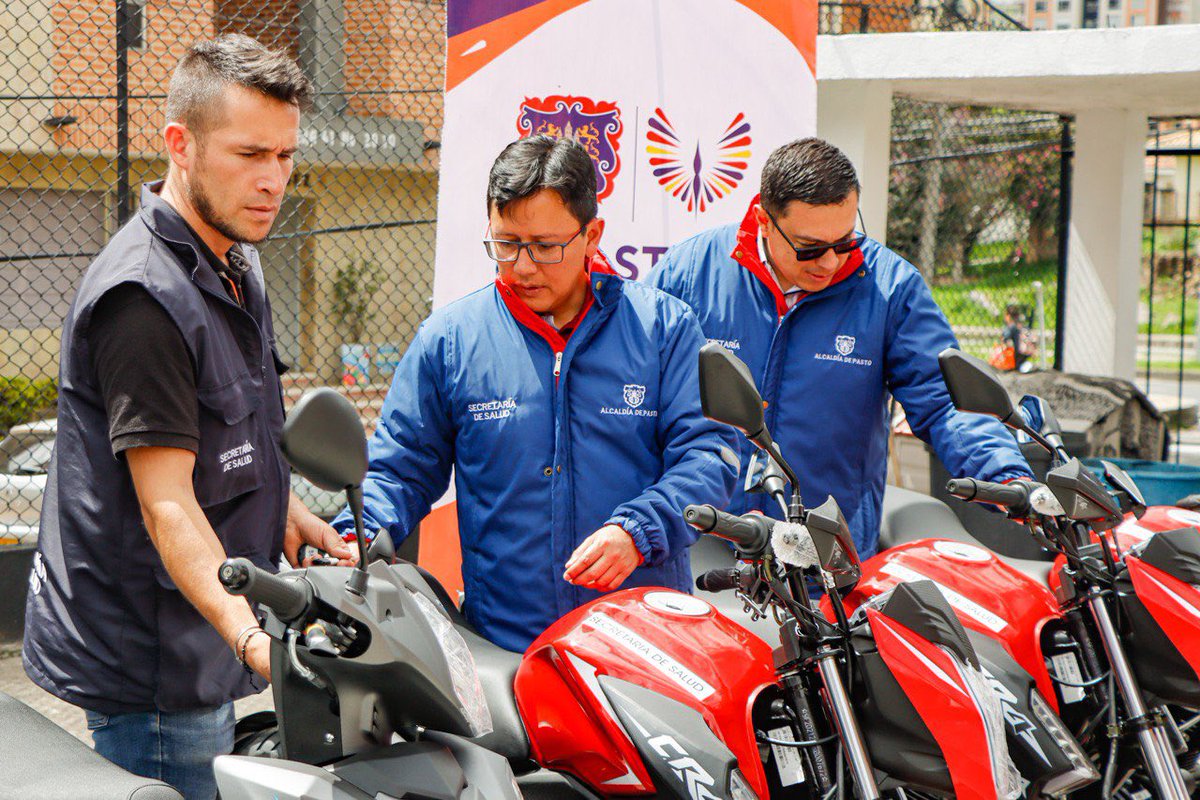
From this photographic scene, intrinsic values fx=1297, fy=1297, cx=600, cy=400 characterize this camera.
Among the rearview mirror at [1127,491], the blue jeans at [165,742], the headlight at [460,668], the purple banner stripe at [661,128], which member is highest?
the purple banner stripe at [661,128]

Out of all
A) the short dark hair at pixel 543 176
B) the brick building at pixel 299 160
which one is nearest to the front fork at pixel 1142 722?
the short dark hair at pixel 543 176

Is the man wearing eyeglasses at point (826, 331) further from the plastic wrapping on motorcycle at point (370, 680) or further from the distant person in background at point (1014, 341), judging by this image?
the distant person in background at point (1014, 341)

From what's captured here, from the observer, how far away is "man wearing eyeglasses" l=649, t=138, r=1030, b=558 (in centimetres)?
325

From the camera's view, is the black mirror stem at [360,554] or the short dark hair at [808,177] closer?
the black mirror stem at [360,554]

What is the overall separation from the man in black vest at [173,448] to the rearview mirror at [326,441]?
1.21ft

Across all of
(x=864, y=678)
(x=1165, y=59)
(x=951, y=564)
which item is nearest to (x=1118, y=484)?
(x=951, y=564)

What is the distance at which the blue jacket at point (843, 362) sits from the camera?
3.38 metres

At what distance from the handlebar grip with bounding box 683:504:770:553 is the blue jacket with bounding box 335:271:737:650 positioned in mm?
430

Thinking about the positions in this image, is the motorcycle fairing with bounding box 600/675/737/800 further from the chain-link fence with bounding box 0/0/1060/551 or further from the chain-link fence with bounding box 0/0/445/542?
the chain-link fence with bounding box 0/0/445/542

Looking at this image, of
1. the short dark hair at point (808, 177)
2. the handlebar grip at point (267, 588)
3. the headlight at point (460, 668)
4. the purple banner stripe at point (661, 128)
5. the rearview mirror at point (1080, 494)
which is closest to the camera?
the handlebar grip at point (267, 588)

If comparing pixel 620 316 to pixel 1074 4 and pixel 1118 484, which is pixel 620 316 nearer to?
pixel 1118 484

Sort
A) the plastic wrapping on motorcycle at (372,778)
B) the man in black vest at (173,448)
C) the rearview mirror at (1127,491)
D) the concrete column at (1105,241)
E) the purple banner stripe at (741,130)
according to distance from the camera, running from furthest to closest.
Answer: the concrete column at (1105,241) → the purple banner stripe at (741,130) → the rearview mirror at (1127,491) → the man in black vest at (173,448) → the plastic wrapping on motorcycle at (372,778)

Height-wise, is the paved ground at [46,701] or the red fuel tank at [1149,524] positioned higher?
the red fuel tank at [1149,524]

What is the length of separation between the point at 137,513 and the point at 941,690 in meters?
1.31
